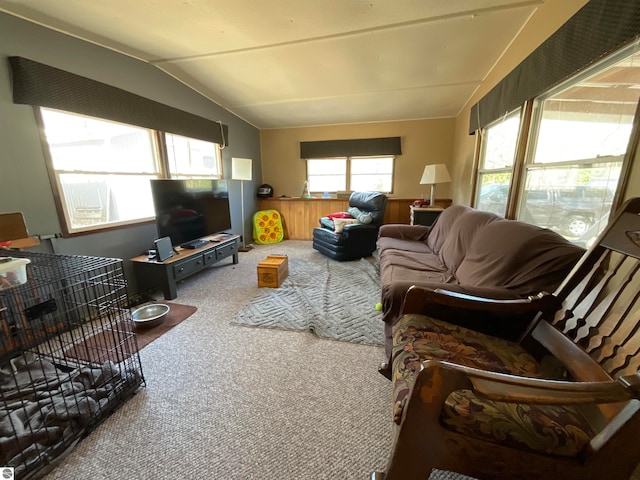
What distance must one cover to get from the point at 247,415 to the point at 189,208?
2.36m

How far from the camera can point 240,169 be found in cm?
421

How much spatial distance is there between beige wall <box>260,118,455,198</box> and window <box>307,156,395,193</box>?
0.57ft

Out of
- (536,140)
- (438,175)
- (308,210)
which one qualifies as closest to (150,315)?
(308,210)

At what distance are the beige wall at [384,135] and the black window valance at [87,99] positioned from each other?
2218mm

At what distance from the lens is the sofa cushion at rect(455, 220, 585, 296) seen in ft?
4.01

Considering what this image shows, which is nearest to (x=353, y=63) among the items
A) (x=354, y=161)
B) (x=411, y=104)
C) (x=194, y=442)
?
(x=411, y=104)

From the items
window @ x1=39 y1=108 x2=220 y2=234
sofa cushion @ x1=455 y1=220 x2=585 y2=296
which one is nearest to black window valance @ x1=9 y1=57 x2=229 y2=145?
window @ x1=39 y1=108 x2=220 y2=234

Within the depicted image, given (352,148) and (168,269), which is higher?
(352,148)

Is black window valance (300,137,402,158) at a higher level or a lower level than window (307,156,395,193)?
higher

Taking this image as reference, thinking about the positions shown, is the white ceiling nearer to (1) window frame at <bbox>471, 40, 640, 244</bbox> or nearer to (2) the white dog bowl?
(1) window frame at <bbox>471, 40, 640, 244</bbox>

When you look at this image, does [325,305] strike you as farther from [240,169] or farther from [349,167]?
[349,167]

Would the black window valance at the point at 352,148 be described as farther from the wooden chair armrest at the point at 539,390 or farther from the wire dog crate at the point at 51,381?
the wooden chair armrest at the point at 539,390

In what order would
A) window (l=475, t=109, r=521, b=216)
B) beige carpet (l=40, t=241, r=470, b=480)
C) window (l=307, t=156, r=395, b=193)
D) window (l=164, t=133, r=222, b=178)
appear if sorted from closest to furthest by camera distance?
beige carpet (l=40, t=241, r=470, b=480)
window (l=475, t=109, r=521, b=216)
window (l=164, t=133, r=222, b=178)
window (l=307, t=156, r=395, b=193)

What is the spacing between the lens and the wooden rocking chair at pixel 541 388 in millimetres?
650
